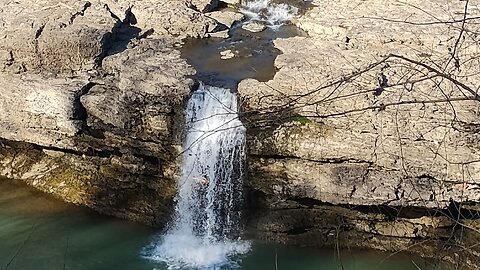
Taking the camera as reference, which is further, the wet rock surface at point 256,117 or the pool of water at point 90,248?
the pool of water at point 90,248

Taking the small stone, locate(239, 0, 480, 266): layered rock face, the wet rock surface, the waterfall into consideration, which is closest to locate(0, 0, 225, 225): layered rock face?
the wet rock surface

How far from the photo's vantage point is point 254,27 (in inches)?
426

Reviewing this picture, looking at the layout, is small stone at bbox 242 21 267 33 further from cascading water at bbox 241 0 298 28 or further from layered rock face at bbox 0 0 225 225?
layered rock face at bbox 0 0 225 225

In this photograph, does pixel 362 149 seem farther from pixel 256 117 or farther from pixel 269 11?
pixel 269 11

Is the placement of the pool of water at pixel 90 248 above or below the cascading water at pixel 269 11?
below

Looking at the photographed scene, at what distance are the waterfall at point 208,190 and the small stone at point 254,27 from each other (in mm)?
2357

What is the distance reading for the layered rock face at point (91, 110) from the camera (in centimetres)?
866

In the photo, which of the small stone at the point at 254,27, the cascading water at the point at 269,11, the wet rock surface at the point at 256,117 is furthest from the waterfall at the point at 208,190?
the cascading water at the point at 269,11

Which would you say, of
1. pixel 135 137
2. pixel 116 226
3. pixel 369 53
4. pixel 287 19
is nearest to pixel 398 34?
pixel 369 53

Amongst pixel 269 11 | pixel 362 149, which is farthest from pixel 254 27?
pixel 362 149

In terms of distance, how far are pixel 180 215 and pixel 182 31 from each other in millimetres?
3406

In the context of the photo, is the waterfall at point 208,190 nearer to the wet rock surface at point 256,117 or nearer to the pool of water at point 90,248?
the wet rock surface at point 256,117

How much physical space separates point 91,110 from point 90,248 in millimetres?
2003

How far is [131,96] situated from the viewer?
8.58 metres
